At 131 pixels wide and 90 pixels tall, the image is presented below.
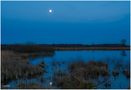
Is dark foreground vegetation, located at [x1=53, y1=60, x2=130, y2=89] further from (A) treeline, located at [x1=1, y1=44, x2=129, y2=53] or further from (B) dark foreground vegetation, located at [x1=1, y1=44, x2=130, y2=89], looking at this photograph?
(A) treeline, located at [x1=1, y1=44, x2=129, y2=53]

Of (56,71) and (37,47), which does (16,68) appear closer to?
(37,47)

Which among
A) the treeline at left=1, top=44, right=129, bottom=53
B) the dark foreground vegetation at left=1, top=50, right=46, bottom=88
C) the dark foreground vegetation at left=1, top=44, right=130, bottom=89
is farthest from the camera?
the treeline at left=1, top=44, right=129, bottom=53

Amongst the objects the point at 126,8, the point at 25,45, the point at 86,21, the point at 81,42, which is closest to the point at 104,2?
the point at 126,8

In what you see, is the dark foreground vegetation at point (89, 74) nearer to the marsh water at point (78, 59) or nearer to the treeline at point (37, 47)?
the marsh water at point (78, 59)

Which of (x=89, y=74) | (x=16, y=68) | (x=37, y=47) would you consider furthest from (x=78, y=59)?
(x=16, y=68)

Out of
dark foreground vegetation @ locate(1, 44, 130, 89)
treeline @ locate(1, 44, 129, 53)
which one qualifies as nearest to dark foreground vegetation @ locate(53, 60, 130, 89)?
dark foreground vegetation @ locate(1, 44, 130, 89)

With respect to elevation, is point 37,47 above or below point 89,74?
above

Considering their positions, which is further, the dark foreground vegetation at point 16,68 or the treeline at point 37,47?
the treeline at point 37,47

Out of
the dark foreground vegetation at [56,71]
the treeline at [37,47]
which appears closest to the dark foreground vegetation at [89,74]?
the dark foreground vegetation at [56,71]

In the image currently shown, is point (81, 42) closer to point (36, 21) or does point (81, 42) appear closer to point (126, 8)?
point (36, 21)

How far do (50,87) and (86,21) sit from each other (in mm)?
775

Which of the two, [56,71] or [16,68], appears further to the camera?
[56,71]

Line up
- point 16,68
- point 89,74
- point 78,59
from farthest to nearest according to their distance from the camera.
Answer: point 78,59, point 89,74, point 16,68

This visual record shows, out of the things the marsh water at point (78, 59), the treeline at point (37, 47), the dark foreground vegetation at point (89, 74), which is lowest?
the dark foreground vegetation at point (89, 74)
